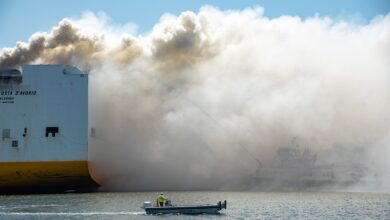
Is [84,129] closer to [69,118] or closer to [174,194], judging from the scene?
[69,118]

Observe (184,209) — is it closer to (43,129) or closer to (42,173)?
(42,173)

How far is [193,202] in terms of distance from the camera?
66.6m

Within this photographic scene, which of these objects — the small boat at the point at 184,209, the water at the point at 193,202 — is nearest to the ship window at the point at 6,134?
the water at the point at 193,202

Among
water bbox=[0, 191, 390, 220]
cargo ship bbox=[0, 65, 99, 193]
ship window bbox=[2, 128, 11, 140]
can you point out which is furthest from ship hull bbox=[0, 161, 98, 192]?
ship window bbox=[2, 128, 11, 140]

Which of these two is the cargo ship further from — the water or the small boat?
the small boat

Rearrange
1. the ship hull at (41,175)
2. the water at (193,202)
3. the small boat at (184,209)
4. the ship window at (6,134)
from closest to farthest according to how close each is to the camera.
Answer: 1. the small boat at (184,209)
2. the water at (193,202)
3. the ship hull at (41,175)
4. the ship window at (6,134)

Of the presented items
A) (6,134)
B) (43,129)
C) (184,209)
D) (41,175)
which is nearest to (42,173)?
(41,175)

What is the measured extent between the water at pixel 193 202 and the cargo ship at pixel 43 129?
7.31 ft

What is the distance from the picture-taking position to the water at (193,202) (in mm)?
55000

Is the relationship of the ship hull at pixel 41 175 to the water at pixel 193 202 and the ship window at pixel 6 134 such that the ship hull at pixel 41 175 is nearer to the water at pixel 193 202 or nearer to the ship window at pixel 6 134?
the water at pixel 193 202

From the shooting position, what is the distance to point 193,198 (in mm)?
72250

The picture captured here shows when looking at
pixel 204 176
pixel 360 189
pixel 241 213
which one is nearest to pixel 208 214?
pixel 241 213

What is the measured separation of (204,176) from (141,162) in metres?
8.71

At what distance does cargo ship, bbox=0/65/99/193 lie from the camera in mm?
73188
